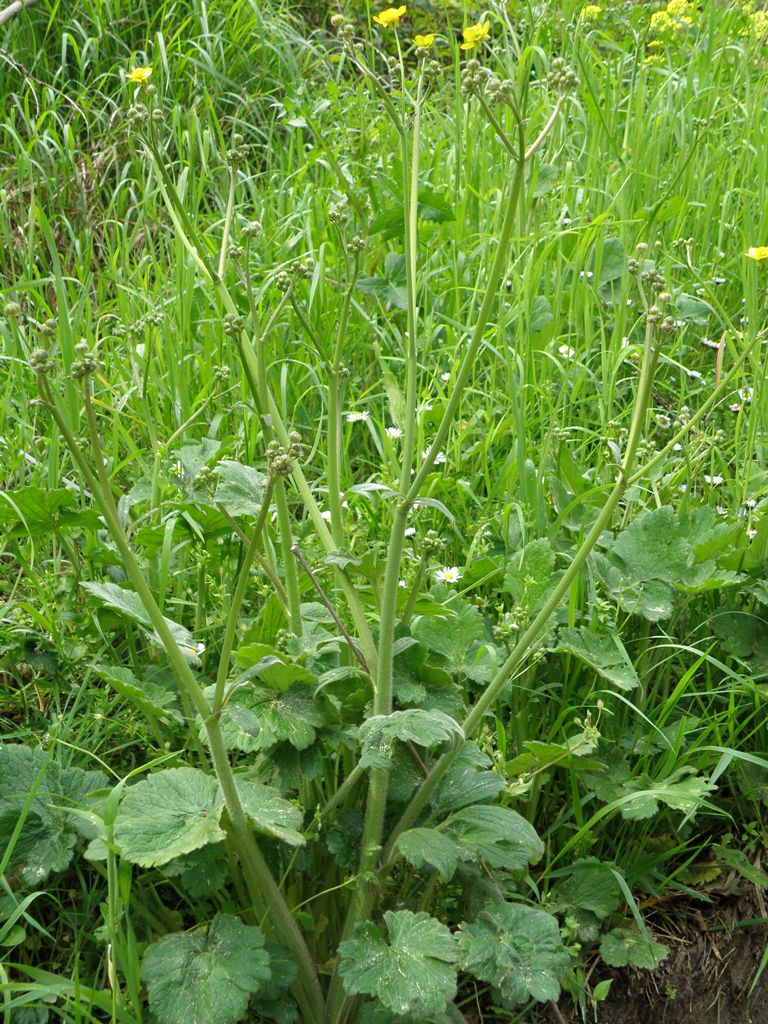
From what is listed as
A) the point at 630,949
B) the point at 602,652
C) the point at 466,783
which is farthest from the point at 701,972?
the point at 466,783

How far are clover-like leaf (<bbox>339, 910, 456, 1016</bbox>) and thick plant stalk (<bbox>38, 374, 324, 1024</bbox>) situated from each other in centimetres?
12

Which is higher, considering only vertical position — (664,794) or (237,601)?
(237,601)

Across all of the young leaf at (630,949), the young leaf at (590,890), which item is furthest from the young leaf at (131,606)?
the young leaf at (630,949)

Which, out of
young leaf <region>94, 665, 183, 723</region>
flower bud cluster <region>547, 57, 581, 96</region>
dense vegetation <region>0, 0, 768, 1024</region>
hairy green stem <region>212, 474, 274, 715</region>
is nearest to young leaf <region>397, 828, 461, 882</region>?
dense vegetation <region>0, 0, 768, 1024</region>

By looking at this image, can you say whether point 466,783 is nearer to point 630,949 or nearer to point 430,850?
point 430,850

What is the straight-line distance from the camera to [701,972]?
1794 mm

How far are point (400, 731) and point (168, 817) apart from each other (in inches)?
12.1

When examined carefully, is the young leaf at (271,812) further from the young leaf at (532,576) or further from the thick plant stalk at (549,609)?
the young leaf at (532,576)

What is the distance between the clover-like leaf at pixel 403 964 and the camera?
1196mm

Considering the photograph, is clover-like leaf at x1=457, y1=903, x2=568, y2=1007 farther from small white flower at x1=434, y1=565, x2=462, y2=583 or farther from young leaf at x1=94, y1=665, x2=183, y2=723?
small white flower at x1=434, y1=565, x2=462, y2=583

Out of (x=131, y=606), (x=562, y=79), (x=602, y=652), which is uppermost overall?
(x=562, y=79)

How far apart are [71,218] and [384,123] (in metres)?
1.20

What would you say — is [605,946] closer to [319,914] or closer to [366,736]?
[319,914]

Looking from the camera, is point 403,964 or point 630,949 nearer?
point 403,964
